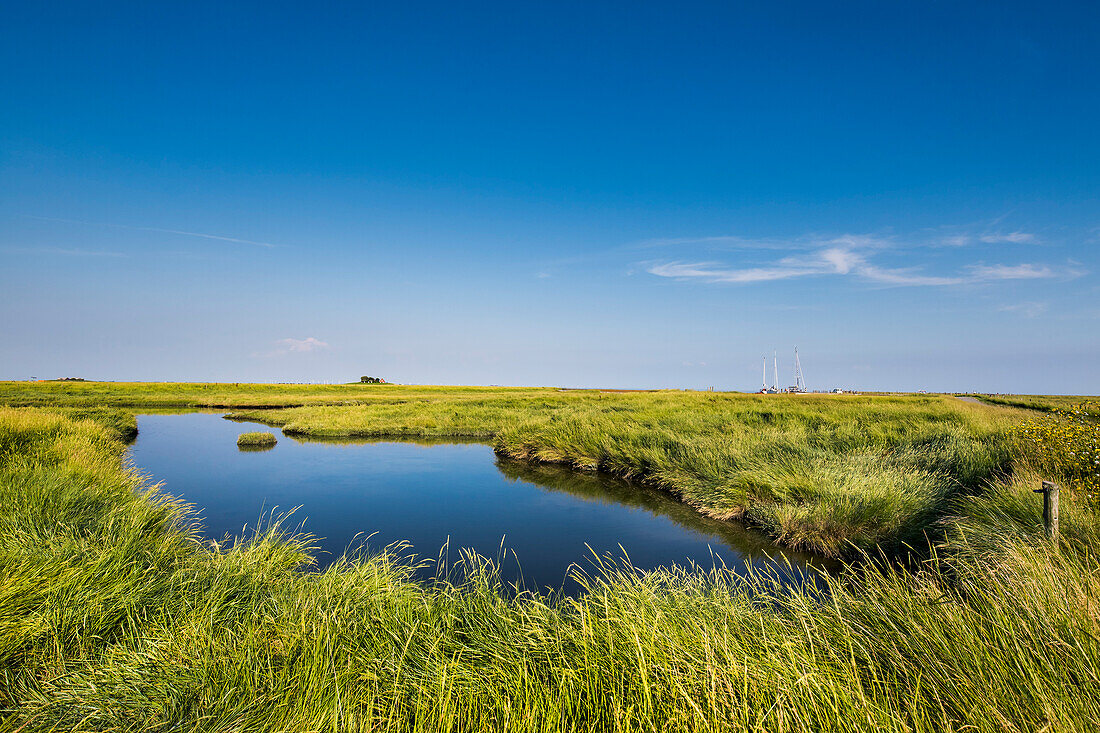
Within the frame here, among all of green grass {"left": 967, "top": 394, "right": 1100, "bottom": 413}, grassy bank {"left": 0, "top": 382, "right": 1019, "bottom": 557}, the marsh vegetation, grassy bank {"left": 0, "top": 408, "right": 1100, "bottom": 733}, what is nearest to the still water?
grassy bank {"left": 0, "top": 382, "right": 1019, "bottom": 557}

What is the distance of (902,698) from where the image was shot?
9.46 feet

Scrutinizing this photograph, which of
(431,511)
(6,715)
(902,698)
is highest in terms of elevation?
(902,698)

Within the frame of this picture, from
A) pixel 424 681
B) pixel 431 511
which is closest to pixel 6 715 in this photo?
pixel 424 681

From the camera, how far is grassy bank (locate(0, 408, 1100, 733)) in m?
2.77

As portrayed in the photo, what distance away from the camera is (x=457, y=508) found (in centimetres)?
1234

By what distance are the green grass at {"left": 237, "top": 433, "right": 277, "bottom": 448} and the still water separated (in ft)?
4.22

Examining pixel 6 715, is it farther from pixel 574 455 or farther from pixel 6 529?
pixel 574 455

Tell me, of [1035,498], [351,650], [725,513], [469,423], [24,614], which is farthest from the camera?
[469,423]

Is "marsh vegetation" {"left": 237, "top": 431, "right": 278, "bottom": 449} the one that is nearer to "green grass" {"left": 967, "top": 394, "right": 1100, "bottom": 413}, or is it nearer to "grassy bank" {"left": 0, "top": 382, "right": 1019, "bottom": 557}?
"grassy bank" {"left": 0, "top": 382, "right": 1019, "bottom": 557}

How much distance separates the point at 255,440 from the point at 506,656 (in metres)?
23.8

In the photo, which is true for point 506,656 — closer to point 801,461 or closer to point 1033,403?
point 801,461

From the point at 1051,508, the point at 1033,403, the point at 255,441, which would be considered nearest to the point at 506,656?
the point at 1051,508

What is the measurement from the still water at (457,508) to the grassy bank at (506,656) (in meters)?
2.96

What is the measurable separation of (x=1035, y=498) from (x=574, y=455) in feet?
40.1
